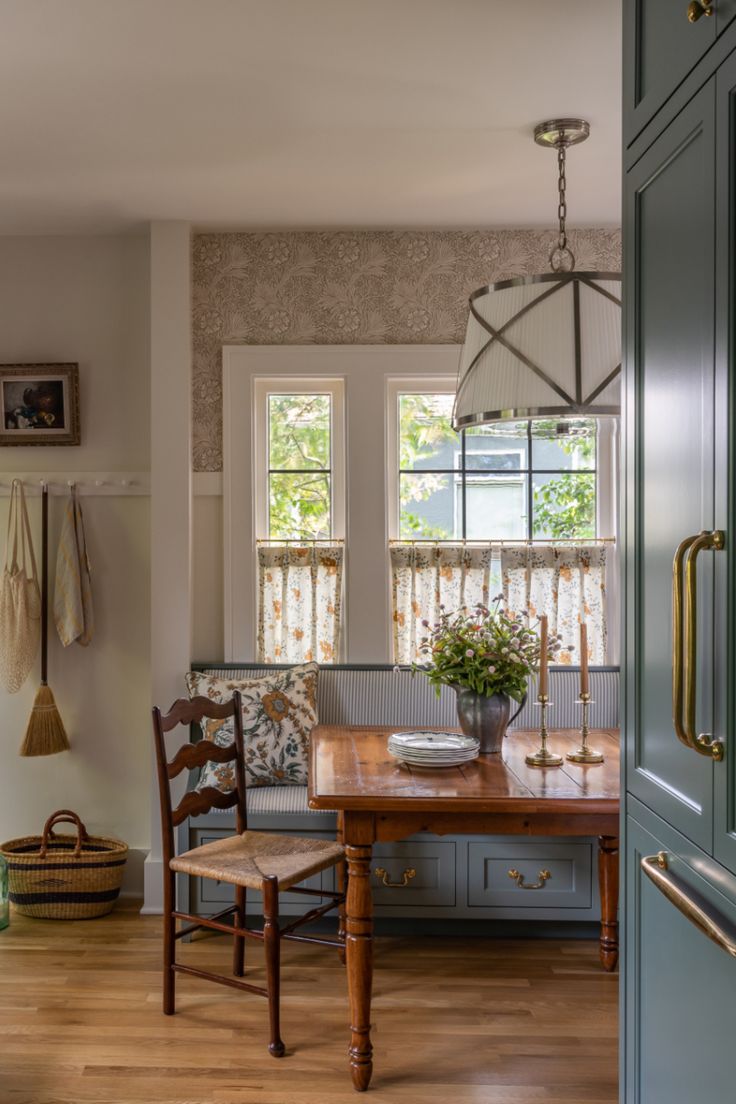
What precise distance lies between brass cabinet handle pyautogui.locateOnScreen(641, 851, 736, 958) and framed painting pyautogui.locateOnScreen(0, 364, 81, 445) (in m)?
3.31

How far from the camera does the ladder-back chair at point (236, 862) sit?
284 cm

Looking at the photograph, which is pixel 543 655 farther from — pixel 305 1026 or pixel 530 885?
pixel 305 1026

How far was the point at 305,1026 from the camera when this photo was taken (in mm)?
3023

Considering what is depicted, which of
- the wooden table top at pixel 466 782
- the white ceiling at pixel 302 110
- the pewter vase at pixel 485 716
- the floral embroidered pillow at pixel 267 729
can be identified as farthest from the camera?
the floral embroidered pillow at pixel 267 729

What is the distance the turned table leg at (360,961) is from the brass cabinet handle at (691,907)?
1.13 m

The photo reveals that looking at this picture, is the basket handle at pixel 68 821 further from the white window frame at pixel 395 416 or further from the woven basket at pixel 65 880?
the white window frame at pixel 395 416

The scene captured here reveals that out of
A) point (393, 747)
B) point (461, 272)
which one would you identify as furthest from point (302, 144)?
point (393, 747)

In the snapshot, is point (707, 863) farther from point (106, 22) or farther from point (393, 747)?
point (106, 22)

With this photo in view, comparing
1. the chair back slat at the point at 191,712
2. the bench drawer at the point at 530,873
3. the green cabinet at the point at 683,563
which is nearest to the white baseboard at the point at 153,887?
the chair back slat at the point at 191,712

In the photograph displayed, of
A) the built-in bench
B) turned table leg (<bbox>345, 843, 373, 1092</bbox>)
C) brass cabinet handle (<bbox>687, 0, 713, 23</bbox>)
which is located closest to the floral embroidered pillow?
the built-in bench

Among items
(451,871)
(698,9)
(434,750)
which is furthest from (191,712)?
(698,9)

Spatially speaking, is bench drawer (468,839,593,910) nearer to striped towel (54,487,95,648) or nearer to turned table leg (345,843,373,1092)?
turned table leg (345,843,373,1092)

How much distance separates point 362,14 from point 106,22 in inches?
26.1

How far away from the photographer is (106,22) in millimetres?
2541
